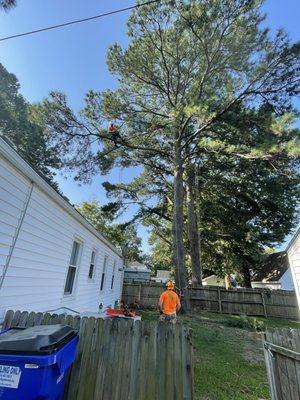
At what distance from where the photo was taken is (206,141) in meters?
12.3

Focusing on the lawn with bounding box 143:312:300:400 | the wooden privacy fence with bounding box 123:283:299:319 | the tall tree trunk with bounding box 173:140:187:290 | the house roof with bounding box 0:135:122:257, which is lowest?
the lawn with bounding box 143:312:300:400

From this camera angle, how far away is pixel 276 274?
2653cm

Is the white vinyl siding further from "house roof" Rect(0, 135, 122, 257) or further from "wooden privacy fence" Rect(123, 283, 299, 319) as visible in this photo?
"wooden privacy fence" Rect(123, 283, 299, 319)

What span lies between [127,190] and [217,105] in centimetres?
849

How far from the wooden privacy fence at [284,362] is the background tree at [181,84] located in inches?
338

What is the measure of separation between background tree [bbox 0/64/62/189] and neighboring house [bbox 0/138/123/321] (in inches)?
408

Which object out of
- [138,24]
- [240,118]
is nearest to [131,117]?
[138,24]

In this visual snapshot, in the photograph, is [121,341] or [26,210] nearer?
[121,341]

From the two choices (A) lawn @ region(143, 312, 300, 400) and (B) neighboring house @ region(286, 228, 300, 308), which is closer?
(A) lawn @ region(143, 312, 300, 400)

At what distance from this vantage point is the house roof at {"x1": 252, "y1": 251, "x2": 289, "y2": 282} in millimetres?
26056

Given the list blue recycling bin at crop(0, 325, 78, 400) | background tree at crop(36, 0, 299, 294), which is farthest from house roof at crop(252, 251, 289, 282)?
blue recycling bin at crop(0, 325, 78, 400)

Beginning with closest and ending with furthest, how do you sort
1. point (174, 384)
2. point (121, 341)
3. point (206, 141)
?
point (174, 384) → point (121, 341) → point (206, 141)

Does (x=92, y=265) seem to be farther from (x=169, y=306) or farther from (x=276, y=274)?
(x=276, y=274)

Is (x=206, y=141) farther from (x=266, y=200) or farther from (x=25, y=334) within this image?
(x=25, y=334)
